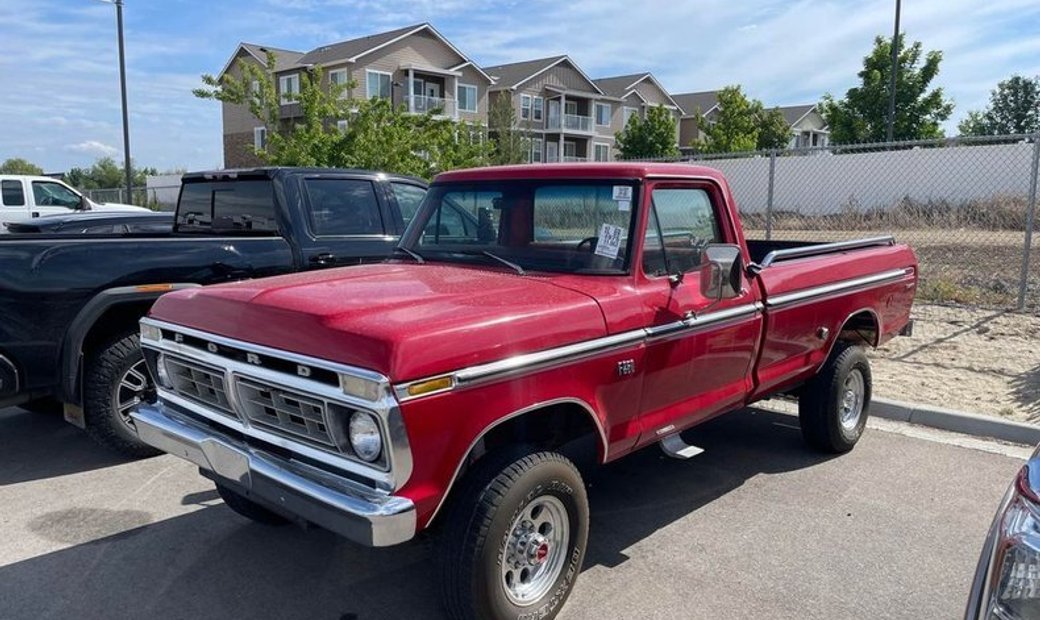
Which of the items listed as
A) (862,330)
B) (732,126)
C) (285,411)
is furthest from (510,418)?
(732,126)

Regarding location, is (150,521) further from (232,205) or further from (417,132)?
(417,132)

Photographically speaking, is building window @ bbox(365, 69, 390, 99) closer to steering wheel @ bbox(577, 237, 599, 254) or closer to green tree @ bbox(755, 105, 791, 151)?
green tree @ bbox(755, 105, 791, 151)

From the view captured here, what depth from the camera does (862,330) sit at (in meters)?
5.79

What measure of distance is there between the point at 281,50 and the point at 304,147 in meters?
41.5

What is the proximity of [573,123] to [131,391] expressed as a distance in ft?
178

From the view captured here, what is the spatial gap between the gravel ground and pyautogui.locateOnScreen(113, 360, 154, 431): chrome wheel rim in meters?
5.93

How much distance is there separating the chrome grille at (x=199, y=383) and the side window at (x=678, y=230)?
82.5 inches

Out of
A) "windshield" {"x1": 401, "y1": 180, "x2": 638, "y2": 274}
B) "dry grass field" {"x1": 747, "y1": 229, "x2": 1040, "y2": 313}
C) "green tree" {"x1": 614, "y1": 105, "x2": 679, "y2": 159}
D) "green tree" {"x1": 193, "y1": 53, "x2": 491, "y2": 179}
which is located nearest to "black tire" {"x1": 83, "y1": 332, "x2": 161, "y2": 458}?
"windshield" {"x1": 401, "y1": 180, "x2": 638, "y2": 274}

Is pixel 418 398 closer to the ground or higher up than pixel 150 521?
higher up

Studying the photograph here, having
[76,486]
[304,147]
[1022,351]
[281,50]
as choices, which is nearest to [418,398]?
[76,486]

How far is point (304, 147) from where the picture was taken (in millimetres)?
13422

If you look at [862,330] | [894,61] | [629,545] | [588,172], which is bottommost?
[629,545]

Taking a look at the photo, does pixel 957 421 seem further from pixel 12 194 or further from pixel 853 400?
pixel 12 194

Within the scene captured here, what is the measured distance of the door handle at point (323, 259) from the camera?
6.21 m
